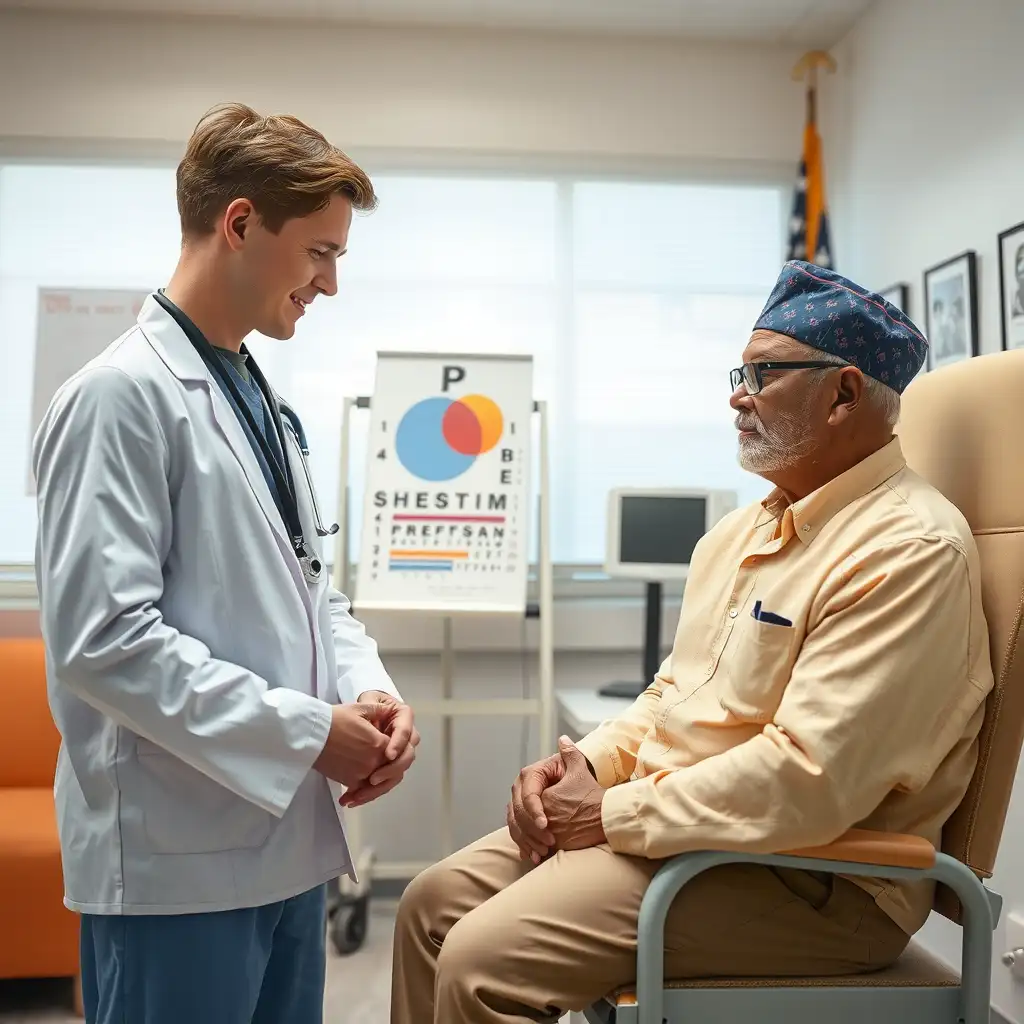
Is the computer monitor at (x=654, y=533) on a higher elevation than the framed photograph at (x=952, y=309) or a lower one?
lower

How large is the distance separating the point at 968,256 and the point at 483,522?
5.13 ft

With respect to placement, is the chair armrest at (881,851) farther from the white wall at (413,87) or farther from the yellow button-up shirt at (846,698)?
the white wall at (413,87)

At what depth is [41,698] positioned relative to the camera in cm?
276

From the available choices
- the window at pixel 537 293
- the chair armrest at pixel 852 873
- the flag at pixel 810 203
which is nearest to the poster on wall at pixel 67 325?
the window at pixel 537 293

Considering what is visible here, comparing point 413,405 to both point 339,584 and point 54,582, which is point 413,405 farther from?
point 54,582

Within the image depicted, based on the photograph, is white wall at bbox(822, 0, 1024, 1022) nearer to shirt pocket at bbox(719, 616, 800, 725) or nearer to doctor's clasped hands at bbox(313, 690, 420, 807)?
shirt pocket at bbox(719, 616, 800, 725)

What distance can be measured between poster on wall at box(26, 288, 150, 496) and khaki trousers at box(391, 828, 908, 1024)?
9.07ft

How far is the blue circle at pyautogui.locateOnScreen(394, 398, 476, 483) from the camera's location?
3.12 meters

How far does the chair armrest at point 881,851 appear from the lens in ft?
4.03

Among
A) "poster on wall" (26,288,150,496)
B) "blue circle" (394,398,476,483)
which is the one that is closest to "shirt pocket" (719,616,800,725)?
"blue circle" (394,398,476,483)

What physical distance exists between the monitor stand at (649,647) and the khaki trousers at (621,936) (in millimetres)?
1777

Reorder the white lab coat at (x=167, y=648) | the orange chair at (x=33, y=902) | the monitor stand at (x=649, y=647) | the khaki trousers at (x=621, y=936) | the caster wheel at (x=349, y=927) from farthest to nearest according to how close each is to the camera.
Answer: the monitor stand at (x=649, y=647)
the caster wheel at (x=349, y=927)
the orange chair at (x=33, y=902)
the khaki trousers at (x=621, y=936)
the white lab coat at (x=167, y=648)

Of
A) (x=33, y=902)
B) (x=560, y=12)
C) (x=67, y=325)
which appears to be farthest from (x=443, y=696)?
(x=560, y=12)

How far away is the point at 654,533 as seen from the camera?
127 inches
